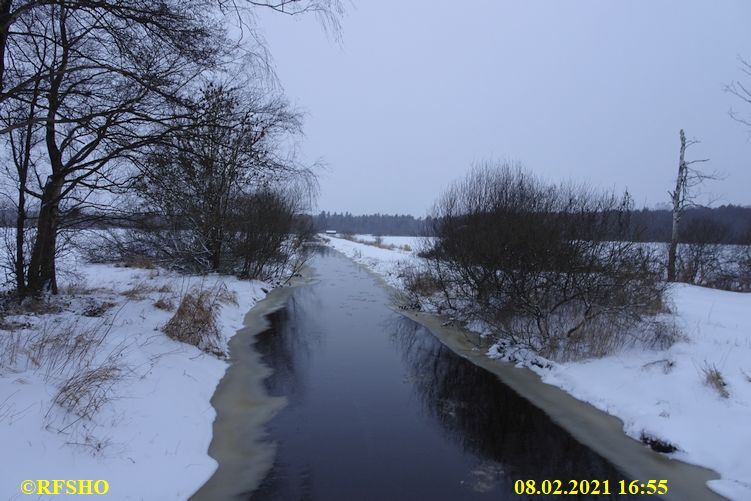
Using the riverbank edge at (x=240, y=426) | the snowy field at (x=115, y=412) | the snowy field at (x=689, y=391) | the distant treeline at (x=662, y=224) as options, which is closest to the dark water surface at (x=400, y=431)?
the riverbank edge at (x=240, y=426)

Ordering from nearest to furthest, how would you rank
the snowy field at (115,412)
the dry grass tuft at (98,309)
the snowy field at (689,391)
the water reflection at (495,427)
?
the snowy field at (115,412), the water reflection at (495,427), the snowy field at (689,391), the dry grass tuft at (98,309)

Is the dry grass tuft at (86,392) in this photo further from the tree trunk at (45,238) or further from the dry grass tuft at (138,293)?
the dry grass tuft at (138,293)

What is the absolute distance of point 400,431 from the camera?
619 cm

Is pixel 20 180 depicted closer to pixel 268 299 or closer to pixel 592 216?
pixel 268 299

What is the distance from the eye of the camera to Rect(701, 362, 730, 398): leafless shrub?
20.7 ft

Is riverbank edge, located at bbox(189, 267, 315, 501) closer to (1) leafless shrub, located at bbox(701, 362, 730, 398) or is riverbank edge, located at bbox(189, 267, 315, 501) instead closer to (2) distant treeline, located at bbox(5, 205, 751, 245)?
(2) distant treeline, located at bbox(5, 205, 751, 245)

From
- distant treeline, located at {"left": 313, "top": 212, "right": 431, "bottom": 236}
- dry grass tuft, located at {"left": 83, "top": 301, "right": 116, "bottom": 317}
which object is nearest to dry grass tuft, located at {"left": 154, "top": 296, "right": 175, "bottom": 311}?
dry grass tuft, located at {"left": 83, "top": 301, "right": 116, "bottom": 317}

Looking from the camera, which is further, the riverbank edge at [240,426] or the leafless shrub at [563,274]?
the leafless shrub at [563,274]

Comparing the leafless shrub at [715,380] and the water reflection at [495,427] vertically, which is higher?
the leafless shrub at [715,380]

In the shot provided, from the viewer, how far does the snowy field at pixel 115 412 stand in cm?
396

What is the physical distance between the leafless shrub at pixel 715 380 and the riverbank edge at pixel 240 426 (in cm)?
645

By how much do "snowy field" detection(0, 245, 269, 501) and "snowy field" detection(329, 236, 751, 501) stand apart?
5.95m

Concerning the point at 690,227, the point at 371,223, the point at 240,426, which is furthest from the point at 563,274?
the point at 371,223

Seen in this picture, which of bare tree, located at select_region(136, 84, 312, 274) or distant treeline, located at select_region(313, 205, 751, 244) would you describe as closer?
bare tree, located at select_region(136, 84, 312, 274)
